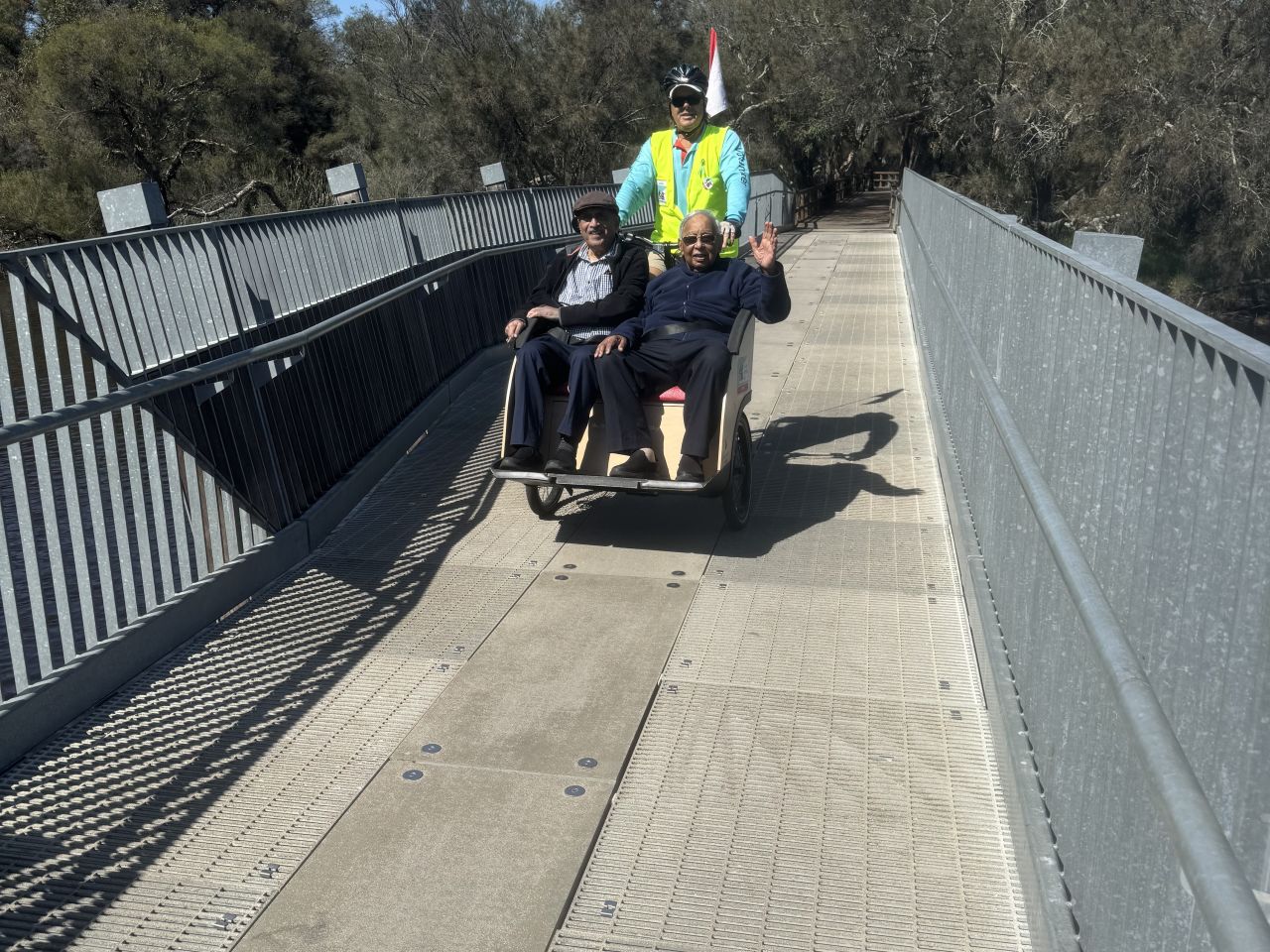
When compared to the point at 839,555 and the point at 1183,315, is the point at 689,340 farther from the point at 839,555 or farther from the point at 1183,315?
the point at 1183,315

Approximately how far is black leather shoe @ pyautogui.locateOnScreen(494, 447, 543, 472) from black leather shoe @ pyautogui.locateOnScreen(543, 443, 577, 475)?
4.0 inches

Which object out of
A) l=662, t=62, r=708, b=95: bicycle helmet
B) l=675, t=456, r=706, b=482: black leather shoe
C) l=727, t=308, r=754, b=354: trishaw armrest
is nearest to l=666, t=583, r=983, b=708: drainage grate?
l=675, t=456, r=706, b=482: black leather shoe

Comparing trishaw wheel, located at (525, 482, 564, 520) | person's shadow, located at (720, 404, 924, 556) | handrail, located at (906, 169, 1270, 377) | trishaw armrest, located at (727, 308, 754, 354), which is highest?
handrail, located at (906, 169, 1270, 377)

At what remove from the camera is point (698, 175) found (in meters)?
7.26

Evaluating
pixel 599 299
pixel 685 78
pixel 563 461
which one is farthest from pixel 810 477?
pixel 685 78

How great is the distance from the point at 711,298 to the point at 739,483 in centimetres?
96

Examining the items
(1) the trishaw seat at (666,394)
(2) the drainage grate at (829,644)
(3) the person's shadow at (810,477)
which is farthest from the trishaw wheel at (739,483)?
(2) the drainage grate at (829,644)

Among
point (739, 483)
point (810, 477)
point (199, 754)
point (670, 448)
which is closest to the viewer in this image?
point (199, 754)

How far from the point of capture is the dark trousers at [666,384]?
234 inches

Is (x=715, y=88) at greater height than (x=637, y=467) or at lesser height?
greater

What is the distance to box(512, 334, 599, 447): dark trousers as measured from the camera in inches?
240

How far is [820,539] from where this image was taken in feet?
21.3

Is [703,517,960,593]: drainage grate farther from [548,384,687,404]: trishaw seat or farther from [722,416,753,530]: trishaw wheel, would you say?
[548,384,687,404]: trishaw seat

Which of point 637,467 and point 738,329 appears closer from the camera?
point 637,467
